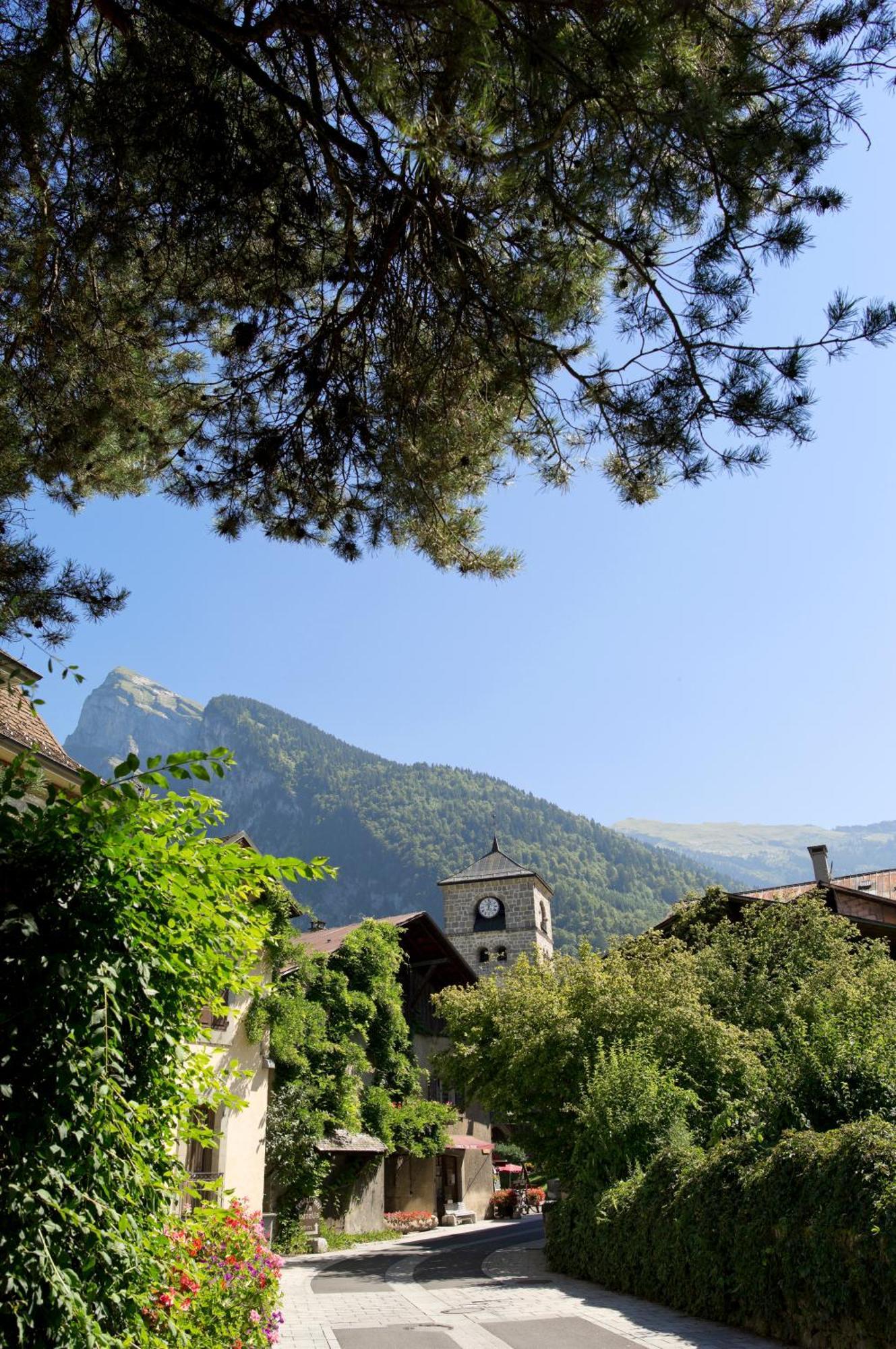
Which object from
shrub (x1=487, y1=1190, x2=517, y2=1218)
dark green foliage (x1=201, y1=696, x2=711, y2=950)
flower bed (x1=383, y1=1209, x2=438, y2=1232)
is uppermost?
dark green foliage (x1=201, y1=696, x2=711, y2=950)

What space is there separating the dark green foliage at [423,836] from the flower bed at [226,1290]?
8314 centimetres

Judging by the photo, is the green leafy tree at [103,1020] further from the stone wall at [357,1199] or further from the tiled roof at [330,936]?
the stone wall at [357,1199]

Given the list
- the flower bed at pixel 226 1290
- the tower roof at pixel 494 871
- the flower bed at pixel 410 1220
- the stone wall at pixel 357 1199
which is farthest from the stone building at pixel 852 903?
the tower roof at pixel 494 871

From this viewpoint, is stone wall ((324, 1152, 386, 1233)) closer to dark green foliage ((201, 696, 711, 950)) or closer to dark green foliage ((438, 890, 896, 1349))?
dark green foliage ((438, 890, 896, 1349))

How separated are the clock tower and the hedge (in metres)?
31.3

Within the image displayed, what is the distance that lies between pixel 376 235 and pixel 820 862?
95.2 feet

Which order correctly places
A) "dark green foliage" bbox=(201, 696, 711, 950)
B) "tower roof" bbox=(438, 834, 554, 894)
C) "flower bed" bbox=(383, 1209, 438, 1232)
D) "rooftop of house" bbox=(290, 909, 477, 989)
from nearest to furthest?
"flower bed" bbox=(383, 1209, 438, 1232) < "rooftop of house" bbox=(290, 909, 477, 989) < "tower roof" bbox=(438, 834, 554, 894) < "dark green foliage" bbox=(201, 696, 711, 950)

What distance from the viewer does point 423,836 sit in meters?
143

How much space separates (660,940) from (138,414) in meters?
17.8

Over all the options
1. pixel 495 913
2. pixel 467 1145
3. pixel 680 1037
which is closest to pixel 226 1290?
pixel 680 1037

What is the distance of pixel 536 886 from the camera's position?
151ft

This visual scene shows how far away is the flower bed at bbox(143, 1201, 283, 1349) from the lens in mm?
3777

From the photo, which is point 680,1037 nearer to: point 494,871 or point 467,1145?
point 467,1145

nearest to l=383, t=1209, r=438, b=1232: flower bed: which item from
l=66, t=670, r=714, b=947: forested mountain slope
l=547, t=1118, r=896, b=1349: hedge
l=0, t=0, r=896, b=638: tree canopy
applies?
l=547, t=1118, r=896, b=1349: hedge
